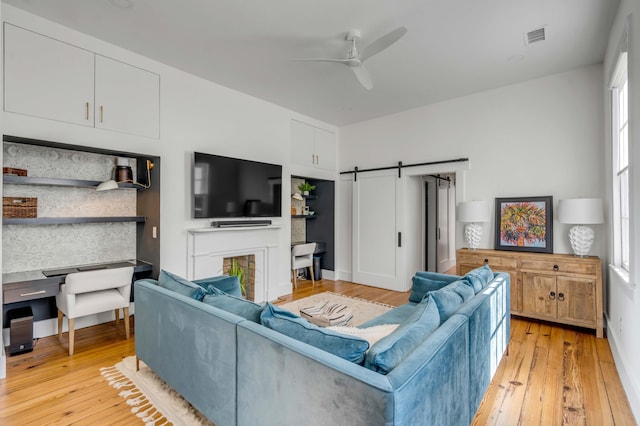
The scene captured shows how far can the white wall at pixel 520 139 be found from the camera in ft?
12.3

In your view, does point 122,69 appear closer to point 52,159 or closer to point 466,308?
point 52,159

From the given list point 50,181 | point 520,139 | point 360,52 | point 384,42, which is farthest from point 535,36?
point 50,181

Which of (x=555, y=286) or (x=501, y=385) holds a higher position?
(x=555, y=286)

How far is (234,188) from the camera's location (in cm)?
426

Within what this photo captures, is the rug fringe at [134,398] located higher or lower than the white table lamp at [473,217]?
lower

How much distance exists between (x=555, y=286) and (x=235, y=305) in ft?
12.0

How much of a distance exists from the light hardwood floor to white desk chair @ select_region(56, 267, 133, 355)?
269 millimetres

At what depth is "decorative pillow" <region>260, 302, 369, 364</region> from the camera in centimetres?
127

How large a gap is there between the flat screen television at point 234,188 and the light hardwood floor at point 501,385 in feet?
5.86

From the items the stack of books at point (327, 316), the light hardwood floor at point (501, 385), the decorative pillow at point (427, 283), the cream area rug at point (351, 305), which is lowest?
the light hardwood floor at point (501, 385)

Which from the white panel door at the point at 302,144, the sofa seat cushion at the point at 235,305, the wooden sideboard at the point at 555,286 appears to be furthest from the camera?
the white panel door at the point at 302,144

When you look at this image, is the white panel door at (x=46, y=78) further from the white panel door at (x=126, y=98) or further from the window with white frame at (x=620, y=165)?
the window with white frame at (x=620, y=165)

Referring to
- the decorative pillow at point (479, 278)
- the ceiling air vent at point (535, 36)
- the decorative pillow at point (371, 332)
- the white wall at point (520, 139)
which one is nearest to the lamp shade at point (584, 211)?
the white wall at point (520, 139)

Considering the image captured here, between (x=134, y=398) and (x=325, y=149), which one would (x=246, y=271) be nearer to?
(x=134, y=398)
